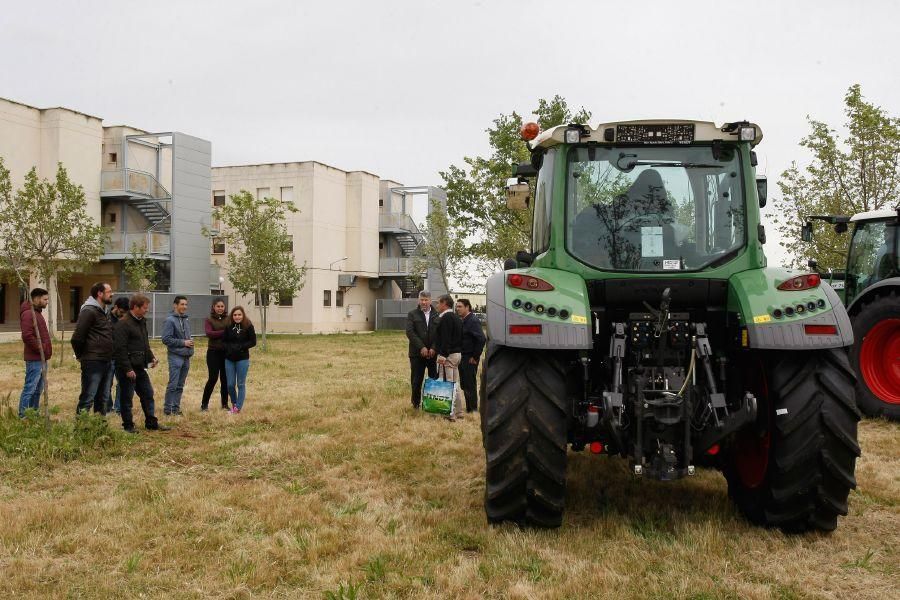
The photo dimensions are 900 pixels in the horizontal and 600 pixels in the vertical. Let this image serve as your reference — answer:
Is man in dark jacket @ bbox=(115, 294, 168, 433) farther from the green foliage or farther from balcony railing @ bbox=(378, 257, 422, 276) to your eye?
balcony railing @ bbox=(378, 257, 422, 276)

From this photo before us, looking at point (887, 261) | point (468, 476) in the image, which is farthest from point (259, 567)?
point (887, 261)

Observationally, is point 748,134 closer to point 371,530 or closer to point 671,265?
point 671,265

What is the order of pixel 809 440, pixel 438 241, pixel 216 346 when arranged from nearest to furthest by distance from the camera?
→ pixel 809 440 < pixel 216 346 < pixel 438 241

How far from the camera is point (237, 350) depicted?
1117 cm

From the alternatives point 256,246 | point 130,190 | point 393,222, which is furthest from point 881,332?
point 393,222

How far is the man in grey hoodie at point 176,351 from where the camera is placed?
11.0 meters

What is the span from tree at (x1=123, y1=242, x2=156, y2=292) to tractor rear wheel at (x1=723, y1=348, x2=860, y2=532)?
99.0 feet

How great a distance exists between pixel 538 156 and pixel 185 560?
3.84 m

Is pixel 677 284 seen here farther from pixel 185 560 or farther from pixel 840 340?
pixel 185 560

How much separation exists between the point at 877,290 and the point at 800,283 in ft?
17.7

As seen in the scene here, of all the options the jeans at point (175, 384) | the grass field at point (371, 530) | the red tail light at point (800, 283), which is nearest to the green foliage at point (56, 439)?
the grass field at point (371, 530)

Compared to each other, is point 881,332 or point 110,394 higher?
point 881,332

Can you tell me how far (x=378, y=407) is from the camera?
469 inches

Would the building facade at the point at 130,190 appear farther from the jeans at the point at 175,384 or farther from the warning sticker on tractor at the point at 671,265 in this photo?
the warning sticker on tractor at the point at 671,265
